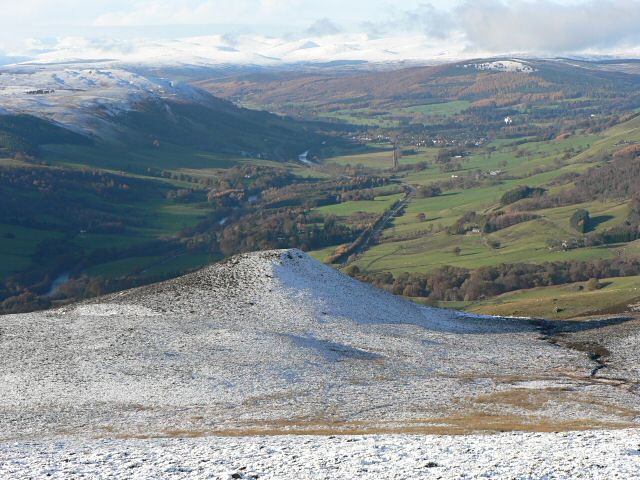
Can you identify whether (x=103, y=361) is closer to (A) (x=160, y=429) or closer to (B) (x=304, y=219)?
(A) (x=160, y=429)

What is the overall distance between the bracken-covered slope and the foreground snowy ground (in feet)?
16.7

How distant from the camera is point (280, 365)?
54.0 m

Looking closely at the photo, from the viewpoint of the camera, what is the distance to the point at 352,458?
31.7m

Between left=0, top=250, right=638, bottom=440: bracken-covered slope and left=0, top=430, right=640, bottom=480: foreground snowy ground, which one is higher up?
left=0, top=430, right=640, bottom=480: foreground snowy ground

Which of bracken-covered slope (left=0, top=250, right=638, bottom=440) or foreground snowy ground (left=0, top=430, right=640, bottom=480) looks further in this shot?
bracken-covered slope (left=0, top=250, right=638, bottom=440)

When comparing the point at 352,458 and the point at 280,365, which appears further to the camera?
the point at 280,365

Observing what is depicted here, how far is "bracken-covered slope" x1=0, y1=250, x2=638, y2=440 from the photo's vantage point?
142ft

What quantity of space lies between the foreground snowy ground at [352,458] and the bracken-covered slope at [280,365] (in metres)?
5.10

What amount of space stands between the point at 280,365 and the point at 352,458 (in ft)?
74.2

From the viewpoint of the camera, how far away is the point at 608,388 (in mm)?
50000

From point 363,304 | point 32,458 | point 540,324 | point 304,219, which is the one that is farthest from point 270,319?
point 304,219

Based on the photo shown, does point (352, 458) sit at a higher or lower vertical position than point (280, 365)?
higher

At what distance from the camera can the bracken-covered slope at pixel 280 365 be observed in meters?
43.2

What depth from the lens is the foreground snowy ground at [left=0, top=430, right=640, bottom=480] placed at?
1168 inches
